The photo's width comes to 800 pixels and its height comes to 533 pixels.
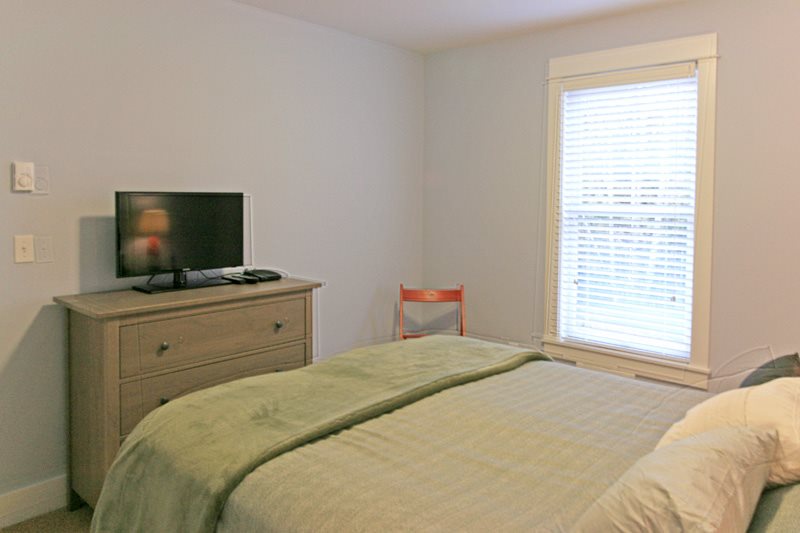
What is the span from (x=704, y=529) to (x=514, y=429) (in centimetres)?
79

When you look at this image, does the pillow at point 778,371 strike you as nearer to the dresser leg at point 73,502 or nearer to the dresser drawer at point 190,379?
the dresser drawer at point 190,379

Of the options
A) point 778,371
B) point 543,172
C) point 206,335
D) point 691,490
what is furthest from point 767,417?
point 543,172

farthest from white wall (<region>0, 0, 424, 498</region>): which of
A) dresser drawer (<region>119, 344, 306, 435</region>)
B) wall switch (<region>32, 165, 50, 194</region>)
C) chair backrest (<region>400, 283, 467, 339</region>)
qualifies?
dresser drawer (<region>119, 344, 306, 435</region>)

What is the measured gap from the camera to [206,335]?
282cm

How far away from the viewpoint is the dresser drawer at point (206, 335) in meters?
2.58

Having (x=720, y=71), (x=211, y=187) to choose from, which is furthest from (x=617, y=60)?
(x=211, y=187)

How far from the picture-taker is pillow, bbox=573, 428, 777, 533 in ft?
3.63

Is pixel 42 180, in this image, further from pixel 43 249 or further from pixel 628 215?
pixel 628 215

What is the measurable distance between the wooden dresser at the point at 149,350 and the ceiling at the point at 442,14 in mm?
1651

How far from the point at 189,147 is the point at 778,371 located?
286cm

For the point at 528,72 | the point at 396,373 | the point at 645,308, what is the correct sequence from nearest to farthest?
the point at 396,373 → the point at 645,308 → the point at 528,72

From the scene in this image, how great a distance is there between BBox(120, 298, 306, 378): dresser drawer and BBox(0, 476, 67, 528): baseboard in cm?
80

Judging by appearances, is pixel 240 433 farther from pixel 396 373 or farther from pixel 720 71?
pixel 720 71

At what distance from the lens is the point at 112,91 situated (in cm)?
297
